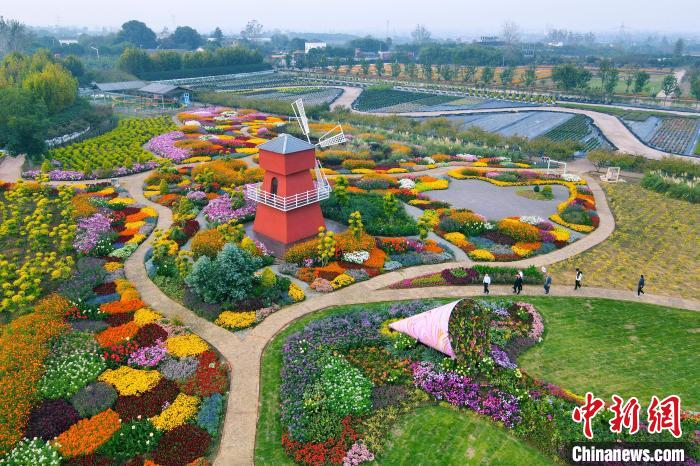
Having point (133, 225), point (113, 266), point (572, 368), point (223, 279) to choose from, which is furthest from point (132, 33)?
point (572, 368)

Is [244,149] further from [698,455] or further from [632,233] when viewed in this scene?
[698,455]

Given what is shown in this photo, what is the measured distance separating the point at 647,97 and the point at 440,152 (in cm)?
7048

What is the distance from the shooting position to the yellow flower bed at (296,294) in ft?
83.0

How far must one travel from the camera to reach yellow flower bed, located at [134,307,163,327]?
2289 centimetres

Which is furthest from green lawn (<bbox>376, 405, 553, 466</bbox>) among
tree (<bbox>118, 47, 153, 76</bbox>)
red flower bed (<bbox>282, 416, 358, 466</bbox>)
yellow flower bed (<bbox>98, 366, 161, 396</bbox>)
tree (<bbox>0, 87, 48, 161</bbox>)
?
tree (<bbox>118, 47, 153, 76</bbox>)

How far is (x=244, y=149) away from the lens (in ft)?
182

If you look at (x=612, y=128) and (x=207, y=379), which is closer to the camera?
(x=207, y=379)

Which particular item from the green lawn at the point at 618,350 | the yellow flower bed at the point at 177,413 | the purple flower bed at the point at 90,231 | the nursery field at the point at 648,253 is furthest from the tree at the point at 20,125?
the nursery field at the point at 648,253

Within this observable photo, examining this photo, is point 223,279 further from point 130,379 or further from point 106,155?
point 106,155

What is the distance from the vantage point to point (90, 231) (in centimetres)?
3216

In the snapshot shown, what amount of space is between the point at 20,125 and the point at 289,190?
3391 cm

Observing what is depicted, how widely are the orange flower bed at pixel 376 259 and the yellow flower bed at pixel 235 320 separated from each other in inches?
324

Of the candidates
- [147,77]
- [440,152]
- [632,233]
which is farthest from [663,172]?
[147,77]

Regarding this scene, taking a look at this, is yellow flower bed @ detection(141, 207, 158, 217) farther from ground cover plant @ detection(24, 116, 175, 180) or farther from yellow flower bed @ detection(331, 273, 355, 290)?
yellow flower bed @ detection(331, 273, 355, 290)
